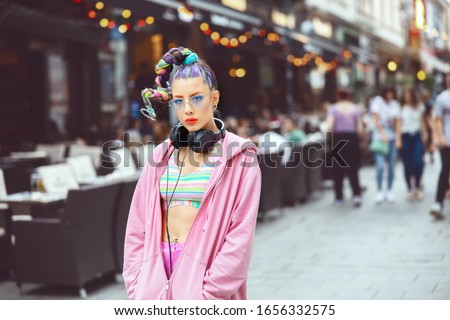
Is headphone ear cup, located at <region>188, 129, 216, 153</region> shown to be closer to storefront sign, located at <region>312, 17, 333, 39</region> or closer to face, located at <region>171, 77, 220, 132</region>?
face, located at <region>171, 77, 220, 132</region>

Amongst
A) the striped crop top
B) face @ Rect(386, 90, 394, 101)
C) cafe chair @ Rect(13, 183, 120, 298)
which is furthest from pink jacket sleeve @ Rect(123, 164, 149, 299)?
face @ Rect(386, 90, 394, 101)

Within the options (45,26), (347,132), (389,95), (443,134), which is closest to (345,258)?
(443,134)

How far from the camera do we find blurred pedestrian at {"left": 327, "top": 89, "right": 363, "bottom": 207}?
12602 millimetres

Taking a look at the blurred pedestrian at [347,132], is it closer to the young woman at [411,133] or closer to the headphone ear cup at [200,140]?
the young woman at [411,133]

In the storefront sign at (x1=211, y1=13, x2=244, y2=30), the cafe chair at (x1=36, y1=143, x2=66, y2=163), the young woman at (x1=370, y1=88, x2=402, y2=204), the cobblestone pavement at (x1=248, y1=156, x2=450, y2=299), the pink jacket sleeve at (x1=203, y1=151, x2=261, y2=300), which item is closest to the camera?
the pink jacket sleeve at (x1=203, y1=151, x2=261, y2=300)

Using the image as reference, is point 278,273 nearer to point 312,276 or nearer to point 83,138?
point 312,276

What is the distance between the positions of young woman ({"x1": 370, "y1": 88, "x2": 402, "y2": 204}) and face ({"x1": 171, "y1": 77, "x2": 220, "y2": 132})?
384 inches

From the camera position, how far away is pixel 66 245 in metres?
7.02

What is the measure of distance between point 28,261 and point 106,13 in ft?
29.2

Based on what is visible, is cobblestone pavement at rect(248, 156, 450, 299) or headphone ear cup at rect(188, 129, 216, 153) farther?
cobblestone pavement at rect(248, 156, 450, 299)

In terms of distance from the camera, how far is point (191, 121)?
3109mm

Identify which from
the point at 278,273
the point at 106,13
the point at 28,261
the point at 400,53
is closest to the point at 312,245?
the point at 278,273

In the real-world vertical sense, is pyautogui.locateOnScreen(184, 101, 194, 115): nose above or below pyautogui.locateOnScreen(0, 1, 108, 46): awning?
below

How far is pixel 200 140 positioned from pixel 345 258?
564 centimetres
